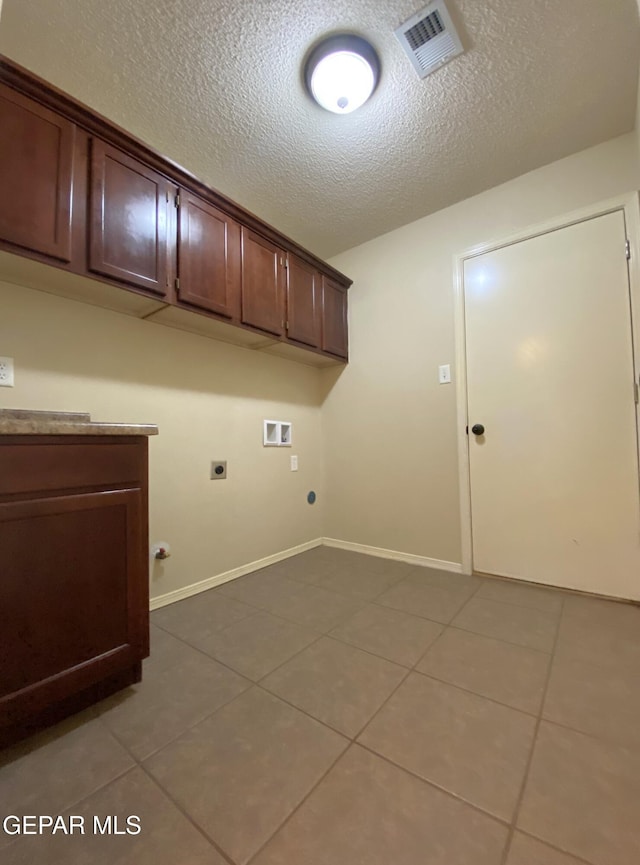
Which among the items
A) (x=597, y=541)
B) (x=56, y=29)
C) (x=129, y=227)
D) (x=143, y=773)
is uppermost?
(x=56, y=29)

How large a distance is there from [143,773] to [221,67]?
7.61 feet

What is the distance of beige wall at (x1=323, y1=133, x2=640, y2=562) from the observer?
6.43ft

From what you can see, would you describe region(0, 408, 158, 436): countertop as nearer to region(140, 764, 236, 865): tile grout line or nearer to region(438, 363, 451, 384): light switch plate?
region(140, 764, 236, 865): tile grout line

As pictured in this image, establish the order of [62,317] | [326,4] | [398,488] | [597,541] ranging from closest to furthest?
[326,4] → [62,317] → [597,541] → [398,488]

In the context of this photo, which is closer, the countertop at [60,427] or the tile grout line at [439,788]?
the tile grout line at [439,788]

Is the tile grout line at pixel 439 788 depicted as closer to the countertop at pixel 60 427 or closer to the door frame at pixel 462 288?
the countertop at pixel 60 427

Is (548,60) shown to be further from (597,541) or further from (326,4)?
(597,541)

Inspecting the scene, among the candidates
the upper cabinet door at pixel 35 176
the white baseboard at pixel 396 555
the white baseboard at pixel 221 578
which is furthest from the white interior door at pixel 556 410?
the upper cabinet door at pixel 35 176

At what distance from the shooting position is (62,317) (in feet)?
4.77

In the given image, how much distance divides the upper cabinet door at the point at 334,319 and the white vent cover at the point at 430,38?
1210 mm

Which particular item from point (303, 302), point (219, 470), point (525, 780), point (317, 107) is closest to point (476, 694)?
point (525, 780)

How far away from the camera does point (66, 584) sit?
943 millimetres

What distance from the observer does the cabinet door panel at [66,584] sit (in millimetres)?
856

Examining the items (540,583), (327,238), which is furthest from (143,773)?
(327,238)
